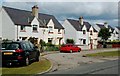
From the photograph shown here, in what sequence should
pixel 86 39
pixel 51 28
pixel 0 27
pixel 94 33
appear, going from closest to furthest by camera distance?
pixel 0 27 < pixel 51 28 < pixel 86 39 < pixel 94 33

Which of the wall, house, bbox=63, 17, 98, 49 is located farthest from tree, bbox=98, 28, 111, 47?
the wall

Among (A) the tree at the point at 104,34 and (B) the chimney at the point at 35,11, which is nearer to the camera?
(B) the chimney at the point at 35,11

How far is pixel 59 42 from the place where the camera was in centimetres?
6788

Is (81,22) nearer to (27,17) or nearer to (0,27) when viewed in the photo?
(27,17)

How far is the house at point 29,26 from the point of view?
5359 centimetres

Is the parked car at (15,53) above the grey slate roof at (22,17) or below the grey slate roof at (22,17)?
below

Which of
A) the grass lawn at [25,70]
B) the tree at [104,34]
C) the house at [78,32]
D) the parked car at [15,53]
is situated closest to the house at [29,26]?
the house at [78,32]

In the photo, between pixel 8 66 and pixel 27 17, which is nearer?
pixel 8 66

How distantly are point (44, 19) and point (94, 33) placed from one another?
26505 millimetres

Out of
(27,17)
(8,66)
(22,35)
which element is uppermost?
(27,17)

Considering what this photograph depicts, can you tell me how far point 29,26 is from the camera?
56812 mm

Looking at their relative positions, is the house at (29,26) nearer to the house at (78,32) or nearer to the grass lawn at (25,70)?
the house at (78,32)

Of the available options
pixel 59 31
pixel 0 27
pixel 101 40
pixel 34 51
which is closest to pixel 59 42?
pixel 59 31

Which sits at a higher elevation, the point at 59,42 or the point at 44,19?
the point at 44,19
